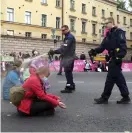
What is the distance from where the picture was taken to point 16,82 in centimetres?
970

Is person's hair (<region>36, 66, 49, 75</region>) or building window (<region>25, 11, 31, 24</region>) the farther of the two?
building window (<region>25, 11, 31, 24</region>)

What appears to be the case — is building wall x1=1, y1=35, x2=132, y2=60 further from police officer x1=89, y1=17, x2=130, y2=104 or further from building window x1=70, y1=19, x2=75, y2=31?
Answer: police officer x1=89, y1=17, x2=130, y2=104

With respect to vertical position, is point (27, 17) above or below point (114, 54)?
above

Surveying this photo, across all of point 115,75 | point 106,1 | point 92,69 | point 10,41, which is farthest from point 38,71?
point 106,1

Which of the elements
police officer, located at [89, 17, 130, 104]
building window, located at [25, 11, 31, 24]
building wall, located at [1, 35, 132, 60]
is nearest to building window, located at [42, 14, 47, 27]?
building window, located at [25, 11, 31, 24]

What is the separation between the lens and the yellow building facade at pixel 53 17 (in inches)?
2070

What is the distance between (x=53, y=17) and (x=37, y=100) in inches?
2123

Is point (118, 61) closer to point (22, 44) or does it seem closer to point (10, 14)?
point (22, 44)

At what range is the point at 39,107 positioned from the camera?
717 cm

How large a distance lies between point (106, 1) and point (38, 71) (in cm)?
7072

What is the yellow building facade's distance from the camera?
5259 centimetres

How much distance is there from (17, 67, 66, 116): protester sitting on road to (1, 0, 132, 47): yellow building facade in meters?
35.8

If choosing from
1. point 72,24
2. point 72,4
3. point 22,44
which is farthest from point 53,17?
point 22,44

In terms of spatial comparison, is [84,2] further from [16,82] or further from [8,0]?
[16,82]
